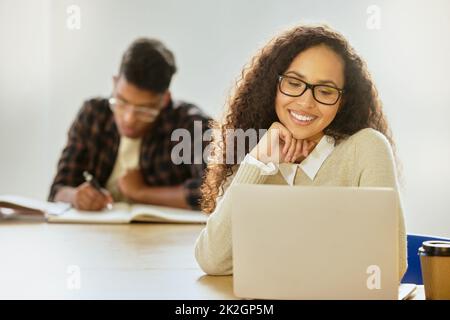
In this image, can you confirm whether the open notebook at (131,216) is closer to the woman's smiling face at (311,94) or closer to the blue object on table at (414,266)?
the blue object on table at (414,266)

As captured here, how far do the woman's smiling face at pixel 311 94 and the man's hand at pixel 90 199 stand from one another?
4.88 ft

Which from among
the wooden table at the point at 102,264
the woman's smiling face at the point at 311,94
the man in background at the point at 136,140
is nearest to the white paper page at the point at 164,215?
the wooden table at the point at 102,264

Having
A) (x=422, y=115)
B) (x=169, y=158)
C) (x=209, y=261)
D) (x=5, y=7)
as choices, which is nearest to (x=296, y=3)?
(x=422, y=115)

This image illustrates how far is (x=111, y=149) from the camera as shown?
11.3 feet

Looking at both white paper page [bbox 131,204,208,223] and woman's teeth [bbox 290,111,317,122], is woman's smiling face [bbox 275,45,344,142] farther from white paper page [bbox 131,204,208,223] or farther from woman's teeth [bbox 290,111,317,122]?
white paper page [bbox 131,204,208,223]

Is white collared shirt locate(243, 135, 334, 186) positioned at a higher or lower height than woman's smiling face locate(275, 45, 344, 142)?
lower

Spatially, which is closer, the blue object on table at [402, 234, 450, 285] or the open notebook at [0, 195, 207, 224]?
the blue object on table at [402, 234, 450, 285]

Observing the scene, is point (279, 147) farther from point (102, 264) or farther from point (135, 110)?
point (135, 110)

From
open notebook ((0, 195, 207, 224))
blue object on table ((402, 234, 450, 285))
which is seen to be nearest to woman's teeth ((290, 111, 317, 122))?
blue object on table ((402, 234, 450, 285))

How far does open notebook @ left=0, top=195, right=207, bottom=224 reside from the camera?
2.70 metres

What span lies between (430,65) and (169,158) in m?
1.38

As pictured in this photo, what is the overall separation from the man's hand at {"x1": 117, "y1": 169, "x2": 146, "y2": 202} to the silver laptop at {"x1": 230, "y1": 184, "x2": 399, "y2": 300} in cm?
191

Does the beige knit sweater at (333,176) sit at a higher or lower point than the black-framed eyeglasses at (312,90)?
lower

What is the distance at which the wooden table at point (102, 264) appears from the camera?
4.80 ft
